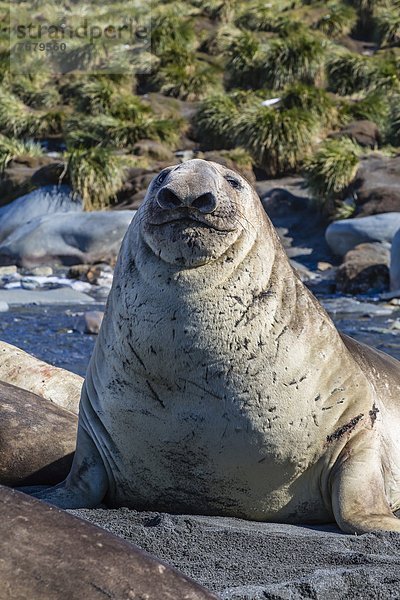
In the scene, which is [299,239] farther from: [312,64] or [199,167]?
[199,167]

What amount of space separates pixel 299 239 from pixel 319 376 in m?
15.7

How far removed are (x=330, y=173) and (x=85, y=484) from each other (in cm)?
1655

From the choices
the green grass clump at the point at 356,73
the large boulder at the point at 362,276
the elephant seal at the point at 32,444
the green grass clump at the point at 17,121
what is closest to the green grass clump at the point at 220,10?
the green grass clump at the point at 356,73

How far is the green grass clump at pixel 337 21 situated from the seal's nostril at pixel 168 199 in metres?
34.7

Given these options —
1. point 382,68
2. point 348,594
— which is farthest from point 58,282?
point 382,68

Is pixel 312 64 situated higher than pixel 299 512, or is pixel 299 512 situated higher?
pixel 299 512

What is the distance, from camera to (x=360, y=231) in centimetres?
1762

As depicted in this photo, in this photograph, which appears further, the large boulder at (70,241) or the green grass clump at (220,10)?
the green grass clump at (220,10)

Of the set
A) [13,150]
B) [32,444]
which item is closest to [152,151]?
[13,150]

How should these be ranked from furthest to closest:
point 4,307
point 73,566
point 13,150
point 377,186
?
point 13,150 < point 377,186 < point 4,307 < point 73,566

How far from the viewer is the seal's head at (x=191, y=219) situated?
3879 mm

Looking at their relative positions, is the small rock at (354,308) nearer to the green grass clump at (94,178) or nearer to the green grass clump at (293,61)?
the green grass clump at (94,178)

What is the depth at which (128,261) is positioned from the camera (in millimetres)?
4191
